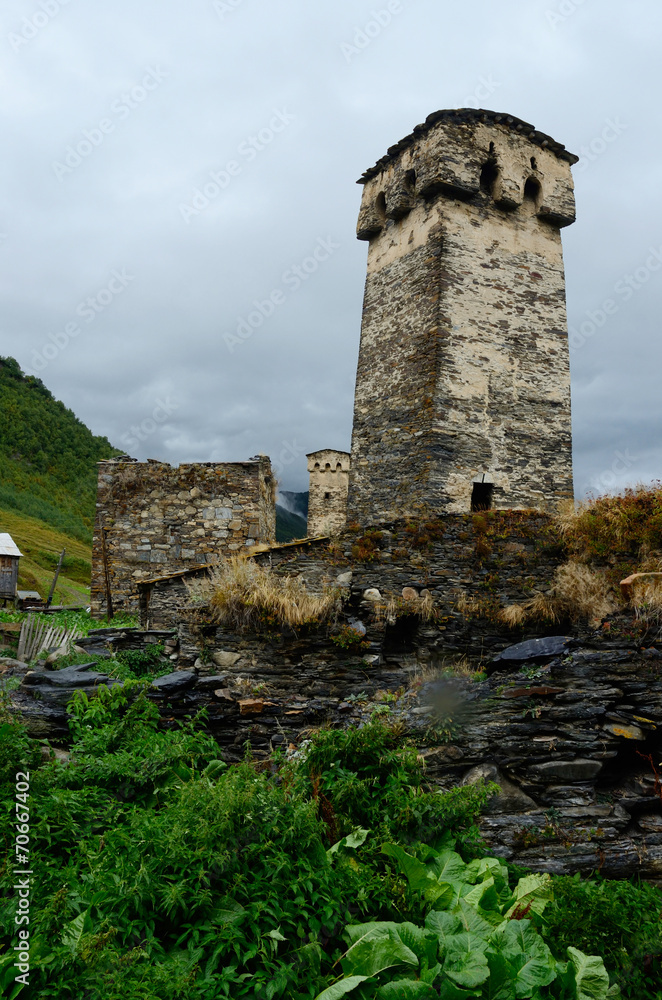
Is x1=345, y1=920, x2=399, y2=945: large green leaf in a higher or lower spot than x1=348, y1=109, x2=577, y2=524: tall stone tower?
lower

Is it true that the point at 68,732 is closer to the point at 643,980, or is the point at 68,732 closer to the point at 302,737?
the point at 302,737

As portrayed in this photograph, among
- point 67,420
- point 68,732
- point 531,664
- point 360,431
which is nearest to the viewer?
point 68,732

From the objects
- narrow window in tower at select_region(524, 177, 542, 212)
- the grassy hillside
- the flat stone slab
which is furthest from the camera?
the grassy hillside

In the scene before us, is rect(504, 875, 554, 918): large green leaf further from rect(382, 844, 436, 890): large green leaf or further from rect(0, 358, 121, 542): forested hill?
rect(0, 358, 121, 542): forested hill

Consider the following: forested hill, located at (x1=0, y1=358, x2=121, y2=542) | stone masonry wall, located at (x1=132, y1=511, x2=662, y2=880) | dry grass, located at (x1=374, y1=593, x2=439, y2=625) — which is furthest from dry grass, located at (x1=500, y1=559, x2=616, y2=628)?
forested hill, located at (x1=0, y1=358, x2=121, y2=542)

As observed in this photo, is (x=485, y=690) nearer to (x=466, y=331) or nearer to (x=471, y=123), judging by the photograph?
(x=466, y=331)

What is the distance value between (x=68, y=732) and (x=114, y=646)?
2.37 meters

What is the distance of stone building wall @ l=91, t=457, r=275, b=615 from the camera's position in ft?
46.4

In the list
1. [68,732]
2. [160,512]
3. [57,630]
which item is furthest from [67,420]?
[68,732]

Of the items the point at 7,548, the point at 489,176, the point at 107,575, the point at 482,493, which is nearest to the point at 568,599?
the point at 482,493

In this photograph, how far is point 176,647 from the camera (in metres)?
7.61

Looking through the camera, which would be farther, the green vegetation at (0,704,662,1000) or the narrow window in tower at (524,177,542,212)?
the narrow window in tower at (524,177,542,212)

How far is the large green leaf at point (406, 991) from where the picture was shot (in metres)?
3.42

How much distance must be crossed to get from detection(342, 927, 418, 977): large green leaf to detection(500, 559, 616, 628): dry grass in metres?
4.69
